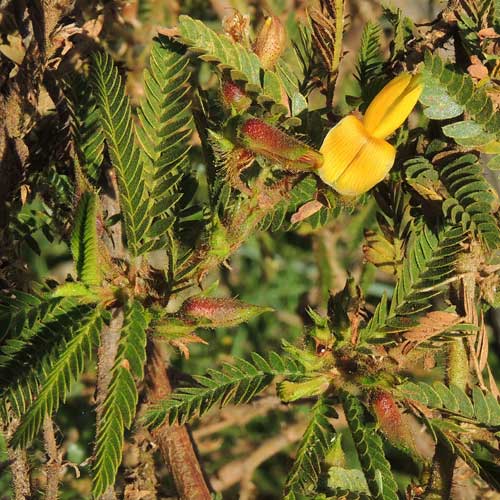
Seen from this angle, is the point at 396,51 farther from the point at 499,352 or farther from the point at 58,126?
the point at 499,352

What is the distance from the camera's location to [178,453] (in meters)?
1.19

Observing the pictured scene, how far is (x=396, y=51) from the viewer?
1096 millimetres

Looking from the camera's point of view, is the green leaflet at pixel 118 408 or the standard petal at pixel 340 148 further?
the standard petal at pixel 340 148

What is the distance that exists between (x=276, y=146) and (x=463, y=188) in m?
0.27

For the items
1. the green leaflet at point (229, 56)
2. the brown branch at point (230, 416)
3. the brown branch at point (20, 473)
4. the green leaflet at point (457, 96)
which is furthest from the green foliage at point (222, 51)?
the brown branch at point (230, 416)

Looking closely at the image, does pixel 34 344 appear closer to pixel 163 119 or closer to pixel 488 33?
pixel 163 119

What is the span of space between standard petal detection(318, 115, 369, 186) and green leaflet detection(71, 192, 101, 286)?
270mm

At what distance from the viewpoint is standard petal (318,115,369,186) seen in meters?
0.91

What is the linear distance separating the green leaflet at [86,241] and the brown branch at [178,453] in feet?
1.12

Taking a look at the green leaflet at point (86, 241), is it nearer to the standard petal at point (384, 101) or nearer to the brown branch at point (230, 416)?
the standard petal at point (384, 101)

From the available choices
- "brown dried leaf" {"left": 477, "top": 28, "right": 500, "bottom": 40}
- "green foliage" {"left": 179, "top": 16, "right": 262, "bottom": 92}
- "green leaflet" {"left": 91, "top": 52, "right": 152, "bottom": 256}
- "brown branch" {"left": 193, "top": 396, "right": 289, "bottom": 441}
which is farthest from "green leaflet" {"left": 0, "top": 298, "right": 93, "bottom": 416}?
"brown branch" {"left": 193, "top": 396, "right": 289, "bottom": 441}

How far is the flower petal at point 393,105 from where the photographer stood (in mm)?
894

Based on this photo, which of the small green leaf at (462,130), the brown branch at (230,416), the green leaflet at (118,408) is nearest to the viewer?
the green leaflet at (118,408)

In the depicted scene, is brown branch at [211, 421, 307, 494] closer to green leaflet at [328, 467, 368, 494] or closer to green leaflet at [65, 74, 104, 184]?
green leaflet at [328, 467, 368, 494]
